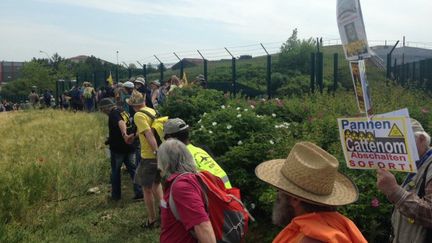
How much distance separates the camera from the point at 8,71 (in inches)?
5906

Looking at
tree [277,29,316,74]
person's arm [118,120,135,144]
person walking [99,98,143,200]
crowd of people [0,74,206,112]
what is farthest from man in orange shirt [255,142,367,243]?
tree [277,29,316,74]

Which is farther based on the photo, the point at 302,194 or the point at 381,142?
the point at 381,142

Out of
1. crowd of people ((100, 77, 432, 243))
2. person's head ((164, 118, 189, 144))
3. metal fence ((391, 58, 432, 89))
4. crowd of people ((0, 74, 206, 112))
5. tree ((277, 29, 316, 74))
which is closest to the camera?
crowd of people ((100, 77, 432, 243))

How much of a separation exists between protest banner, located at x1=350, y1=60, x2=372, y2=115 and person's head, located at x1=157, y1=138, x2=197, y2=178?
47.8 inches

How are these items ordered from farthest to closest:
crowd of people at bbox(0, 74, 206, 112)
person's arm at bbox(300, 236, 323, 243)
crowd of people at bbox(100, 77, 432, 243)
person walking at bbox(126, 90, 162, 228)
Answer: crowd of people at bbox(0, 74, 206, 112)
person walking at bbox(126, 90, 162, 228)
crowd of people at bbox(100, 77, 432, 243)
person's arm at bbox(300, 236, 323, 243)

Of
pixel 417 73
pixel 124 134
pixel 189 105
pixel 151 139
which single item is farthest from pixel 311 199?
pixel 417 73

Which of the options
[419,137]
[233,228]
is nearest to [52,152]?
[233,228]

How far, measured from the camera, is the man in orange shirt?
2.36 metres

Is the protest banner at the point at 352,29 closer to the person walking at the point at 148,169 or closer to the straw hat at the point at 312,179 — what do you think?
the straw hat at the point at 312,179

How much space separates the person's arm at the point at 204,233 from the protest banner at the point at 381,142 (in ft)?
3.24

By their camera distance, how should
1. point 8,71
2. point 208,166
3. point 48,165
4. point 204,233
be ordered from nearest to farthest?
point 204,233 < point 208,166 < point 48,165 < point 8,71

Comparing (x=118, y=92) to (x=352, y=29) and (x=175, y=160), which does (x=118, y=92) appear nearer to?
(x=175, y=160)

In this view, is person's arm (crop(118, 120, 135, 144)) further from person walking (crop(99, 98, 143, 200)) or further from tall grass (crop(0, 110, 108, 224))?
tall grass (crop(0, 110, 108, 224))

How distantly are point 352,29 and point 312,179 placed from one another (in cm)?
119
